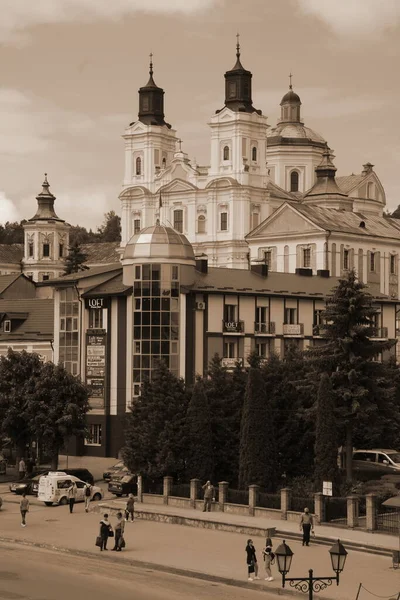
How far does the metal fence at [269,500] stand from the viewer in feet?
165

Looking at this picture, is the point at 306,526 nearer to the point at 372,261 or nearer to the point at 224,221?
the point at 372,261

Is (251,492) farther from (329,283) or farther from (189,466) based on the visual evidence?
(329,283)

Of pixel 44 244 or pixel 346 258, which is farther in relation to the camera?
pixel 44 244

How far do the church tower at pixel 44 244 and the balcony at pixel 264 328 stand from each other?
10118 centimetres

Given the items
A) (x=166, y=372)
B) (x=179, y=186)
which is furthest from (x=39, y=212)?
(x=166, y=372)

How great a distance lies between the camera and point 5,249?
18275 centimetres

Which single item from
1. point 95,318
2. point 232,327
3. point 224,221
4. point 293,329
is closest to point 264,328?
point 293,329

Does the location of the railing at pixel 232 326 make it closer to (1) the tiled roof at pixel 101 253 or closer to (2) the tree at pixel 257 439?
(2) the tree at pixel 257 439

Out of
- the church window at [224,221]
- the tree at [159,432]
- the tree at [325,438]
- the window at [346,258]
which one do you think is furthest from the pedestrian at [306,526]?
the church window at [224,221]

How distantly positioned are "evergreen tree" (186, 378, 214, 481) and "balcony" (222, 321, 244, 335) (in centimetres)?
1684

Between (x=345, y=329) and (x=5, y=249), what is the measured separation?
424 ft

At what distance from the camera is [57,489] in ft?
182

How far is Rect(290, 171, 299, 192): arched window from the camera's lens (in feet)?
473

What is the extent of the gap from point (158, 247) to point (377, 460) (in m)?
17.9
